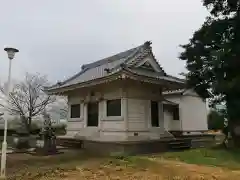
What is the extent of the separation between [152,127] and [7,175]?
24.0 feet

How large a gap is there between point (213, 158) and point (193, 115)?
12438 millimetres

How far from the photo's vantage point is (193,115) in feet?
71.9

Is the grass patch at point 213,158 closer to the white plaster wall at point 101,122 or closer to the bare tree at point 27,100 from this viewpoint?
the white plaster wall at point 101,122

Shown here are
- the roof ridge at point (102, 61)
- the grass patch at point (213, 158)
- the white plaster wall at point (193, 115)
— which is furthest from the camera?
the white plaster wall at point (193, 115)

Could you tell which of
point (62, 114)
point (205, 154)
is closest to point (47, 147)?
point (205, 154)

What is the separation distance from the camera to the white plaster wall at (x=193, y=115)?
21172 millimetres

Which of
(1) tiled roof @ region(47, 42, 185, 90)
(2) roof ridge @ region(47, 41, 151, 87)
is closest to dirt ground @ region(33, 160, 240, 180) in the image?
(1) tiled roof @ region(47, 42, 185, 90)

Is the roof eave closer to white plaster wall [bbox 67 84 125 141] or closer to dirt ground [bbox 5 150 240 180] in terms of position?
white plaster wall [bbox 67 84 125 141]

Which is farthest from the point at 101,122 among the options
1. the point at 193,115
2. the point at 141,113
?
Answer: the point at 193,115

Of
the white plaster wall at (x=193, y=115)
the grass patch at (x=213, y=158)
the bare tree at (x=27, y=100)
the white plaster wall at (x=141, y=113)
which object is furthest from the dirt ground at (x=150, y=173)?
the bare tree at (x=27, y=100)

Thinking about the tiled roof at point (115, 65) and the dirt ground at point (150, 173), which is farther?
the tiled roof at point (115, 65)

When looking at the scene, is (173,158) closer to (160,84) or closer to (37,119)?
(160,84)

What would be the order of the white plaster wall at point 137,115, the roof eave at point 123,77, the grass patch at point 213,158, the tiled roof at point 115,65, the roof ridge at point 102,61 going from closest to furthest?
the grass patch at point 213,158 < the roof eave at point 123,77 < the white plaster wall at point 137,115 < the tiled roof at point 115,65 < the roof ridge at point 102,61

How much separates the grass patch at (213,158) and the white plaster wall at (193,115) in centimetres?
1012
